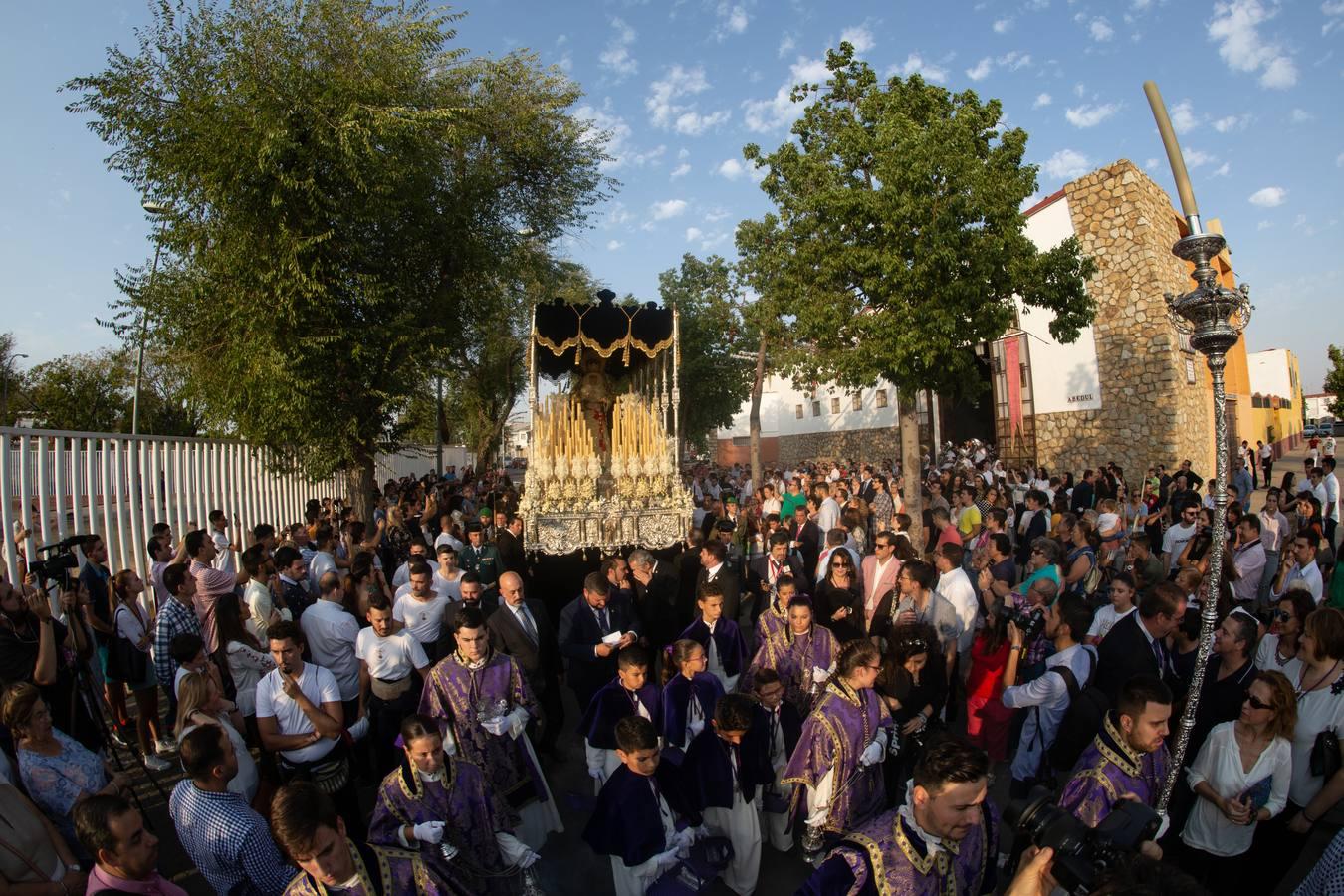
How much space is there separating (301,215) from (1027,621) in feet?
36.6

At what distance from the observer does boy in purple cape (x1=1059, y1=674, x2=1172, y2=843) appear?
310 centimetres

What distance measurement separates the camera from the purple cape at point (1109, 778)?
3.10m

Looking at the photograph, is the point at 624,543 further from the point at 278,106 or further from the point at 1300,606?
the point at 278,106

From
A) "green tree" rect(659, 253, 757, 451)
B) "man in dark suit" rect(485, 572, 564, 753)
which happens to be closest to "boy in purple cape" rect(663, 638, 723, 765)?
"man in dark suit" rect(485, 572, 564, 753)

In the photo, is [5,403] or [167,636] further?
[5,403]

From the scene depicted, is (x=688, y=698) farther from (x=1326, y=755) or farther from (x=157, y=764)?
(x=157, y=764)

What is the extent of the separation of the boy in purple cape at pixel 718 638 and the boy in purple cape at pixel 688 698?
2.81 ft

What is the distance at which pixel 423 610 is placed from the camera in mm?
6078

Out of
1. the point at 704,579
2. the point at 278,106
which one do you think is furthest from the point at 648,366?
the point at 278,106

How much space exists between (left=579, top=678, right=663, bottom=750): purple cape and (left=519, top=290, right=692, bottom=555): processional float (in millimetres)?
4284

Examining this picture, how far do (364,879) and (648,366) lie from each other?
8865 millimetres

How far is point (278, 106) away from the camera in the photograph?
11117 mm

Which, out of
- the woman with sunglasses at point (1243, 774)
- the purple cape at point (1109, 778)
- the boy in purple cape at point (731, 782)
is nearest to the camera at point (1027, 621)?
the woman with sunglasses at point (1243, 774)

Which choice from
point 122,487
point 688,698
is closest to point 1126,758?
point 688,698
